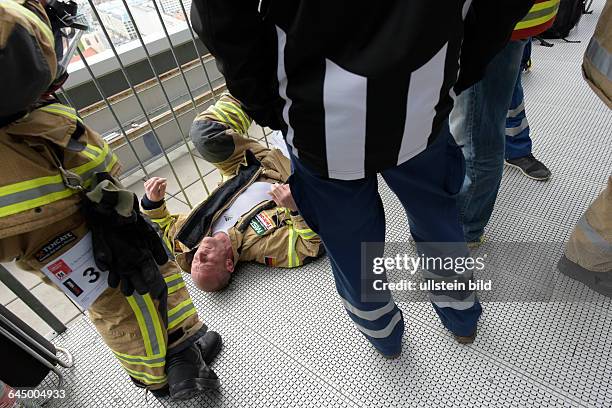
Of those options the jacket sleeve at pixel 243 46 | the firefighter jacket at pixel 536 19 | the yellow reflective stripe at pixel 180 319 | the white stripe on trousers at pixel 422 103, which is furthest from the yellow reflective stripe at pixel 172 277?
the firefighter jacket at pixel 536 19

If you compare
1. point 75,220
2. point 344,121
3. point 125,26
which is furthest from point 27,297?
point 125,26

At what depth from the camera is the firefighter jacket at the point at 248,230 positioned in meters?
1.49

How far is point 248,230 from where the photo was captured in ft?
5.13

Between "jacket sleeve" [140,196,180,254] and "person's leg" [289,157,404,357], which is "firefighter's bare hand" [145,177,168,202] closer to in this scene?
"jacket sleeve" [140,196,180,254]

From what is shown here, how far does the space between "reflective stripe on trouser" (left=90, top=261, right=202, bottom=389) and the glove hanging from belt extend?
0.17 ft

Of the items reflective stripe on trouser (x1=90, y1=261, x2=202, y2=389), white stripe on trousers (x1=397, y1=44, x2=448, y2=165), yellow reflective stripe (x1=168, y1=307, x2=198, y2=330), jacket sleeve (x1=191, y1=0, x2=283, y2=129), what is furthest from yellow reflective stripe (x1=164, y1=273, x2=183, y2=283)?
white stripe on trousers (x1=397, y1=44, x2=448, y2=165)

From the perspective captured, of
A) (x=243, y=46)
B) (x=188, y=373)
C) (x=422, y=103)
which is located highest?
(x=243, y=46)

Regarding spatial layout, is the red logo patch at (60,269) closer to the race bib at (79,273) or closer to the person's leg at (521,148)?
the race bib at (79,273)

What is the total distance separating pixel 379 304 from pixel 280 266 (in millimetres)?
632

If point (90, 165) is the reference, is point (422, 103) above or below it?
above

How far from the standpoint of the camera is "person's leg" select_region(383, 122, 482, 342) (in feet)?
2.57

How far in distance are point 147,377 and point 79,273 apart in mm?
401

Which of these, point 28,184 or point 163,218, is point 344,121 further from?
point 163,218

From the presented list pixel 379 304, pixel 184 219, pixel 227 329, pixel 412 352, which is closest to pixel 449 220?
pixel 379 304
